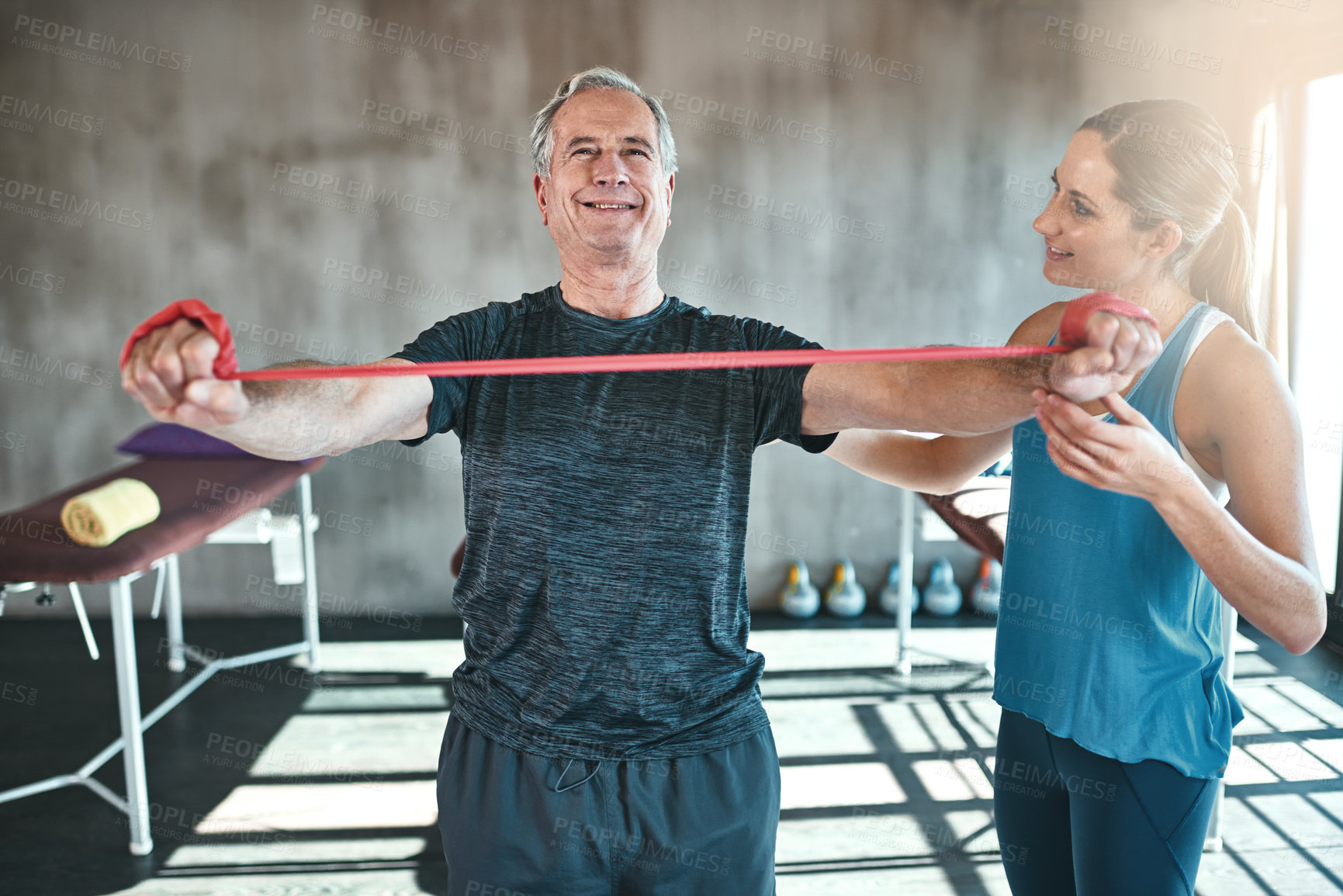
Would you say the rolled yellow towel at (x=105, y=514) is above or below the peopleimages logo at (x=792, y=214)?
below

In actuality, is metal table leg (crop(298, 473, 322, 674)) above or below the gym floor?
above

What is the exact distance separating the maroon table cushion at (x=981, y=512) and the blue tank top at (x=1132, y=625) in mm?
834

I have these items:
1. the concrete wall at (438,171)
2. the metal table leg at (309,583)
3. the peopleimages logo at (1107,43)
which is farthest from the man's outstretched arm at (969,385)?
the peopleimages logo at (1107,43)

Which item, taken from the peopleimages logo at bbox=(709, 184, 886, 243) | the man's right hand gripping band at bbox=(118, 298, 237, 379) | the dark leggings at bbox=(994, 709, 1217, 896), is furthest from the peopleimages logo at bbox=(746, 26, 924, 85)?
the man's right hand gripping band at bbox=(118, 298, 237, 379)

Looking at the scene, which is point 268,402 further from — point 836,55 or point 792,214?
point 836,55

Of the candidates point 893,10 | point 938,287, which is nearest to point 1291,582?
point 938,287

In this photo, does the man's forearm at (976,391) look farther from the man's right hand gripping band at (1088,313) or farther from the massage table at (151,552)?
the massage table at (151,552)

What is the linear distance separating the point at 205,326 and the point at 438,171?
3.17 m

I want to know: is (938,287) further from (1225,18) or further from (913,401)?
(913,401)

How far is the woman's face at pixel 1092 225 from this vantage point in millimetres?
1215

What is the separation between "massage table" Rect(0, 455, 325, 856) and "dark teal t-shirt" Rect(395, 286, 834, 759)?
59.4 inches

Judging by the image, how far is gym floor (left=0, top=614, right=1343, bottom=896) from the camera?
2.26 metres

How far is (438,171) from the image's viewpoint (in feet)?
12.5

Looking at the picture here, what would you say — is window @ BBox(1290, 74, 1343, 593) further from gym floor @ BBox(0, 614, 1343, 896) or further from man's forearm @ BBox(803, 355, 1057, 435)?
man's forearm @ BBox(803, 355, 1057, 435)
